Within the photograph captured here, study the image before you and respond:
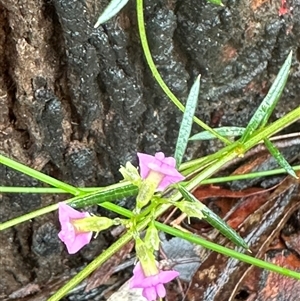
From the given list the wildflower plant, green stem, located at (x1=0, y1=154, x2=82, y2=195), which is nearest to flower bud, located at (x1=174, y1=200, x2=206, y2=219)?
the wildflower plant

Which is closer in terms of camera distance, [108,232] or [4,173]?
[4,173]

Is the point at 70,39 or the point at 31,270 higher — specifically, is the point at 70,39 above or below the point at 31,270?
above

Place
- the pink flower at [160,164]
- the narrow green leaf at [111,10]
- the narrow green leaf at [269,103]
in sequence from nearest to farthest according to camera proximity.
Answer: the pink flower at [160,164], the narrow green leaf at [111,10], the narrow green leaf at [269,103]

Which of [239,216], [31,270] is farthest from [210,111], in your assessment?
[31,270]

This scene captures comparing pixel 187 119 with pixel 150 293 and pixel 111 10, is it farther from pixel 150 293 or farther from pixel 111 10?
pixel 150 293

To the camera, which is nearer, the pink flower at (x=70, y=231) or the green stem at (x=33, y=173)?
the pink flower at (x=70, y=231)

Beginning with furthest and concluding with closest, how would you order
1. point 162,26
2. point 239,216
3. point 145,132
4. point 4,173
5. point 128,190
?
point 239,216 → point 145,132 → point 4,173 → point 162,26 → point 128,190

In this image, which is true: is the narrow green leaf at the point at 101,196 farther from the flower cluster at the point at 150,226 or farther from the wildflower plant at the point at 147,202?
the flower cluster at the point at 150,226

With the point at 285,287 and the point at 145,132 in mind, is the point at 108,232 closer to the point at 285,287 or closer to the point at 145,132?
the point at 145,132

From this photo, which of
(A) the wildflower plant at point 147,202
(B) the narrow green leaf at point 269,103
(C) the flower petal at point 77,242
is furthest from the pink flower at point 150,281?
(B) the narrow green leaf at point 269,103

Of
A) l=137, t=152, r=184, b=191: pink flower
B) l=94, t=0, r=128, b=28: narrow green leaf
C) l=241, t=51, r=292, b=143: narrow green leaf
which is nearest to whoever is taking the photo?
l=137, t=152, r=184, b=191: pink flower

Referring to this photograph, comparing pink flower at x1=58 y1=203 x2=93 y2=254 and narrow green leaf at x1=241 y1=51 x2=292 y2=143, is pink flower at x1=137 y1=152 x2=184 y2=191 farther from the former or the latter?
narrow green leaf at x1=241 y1=51 x2=292 y2=143
